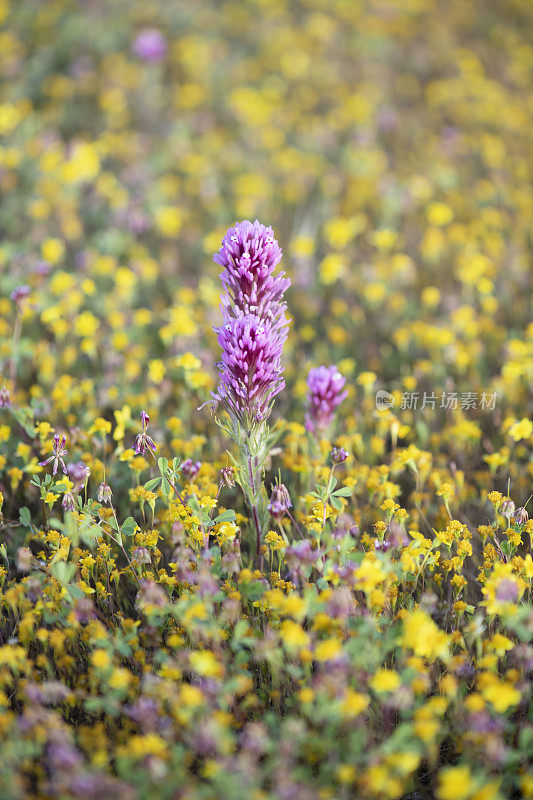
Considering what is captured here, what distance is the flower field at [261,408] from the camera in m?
1.81

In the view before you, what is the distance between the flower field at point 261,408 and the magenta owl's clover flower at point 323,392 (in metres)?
0.02

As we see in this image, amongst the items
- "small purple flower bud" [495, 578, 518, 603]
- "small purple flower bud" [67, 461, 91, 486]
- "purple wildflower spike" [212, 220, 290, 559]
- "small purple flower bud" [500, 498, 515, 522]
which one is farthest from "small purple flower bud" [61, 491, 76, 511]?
"small purple flower bud" [500, 498, 515, 522]

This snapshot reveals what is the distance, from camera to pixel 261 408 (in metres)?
2.43

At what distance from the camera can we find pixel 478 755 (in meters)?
1.83

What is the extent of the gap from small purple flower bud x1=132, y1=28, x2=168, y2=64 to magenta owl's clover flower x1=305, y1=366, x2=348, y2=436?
6.41m

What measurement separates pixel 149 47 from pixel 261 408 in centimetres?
681

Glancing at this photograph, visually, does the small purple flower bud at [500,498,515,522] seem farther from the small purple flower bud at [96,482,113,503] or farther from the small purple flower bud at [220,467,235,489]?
the small purple flower bud at [96,482,113,503]

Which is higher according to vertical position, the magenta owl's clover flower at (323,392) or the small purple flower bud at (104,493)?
the magenta owl's clover flower at (323,392)

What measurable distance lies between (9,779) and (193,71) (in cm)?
779
